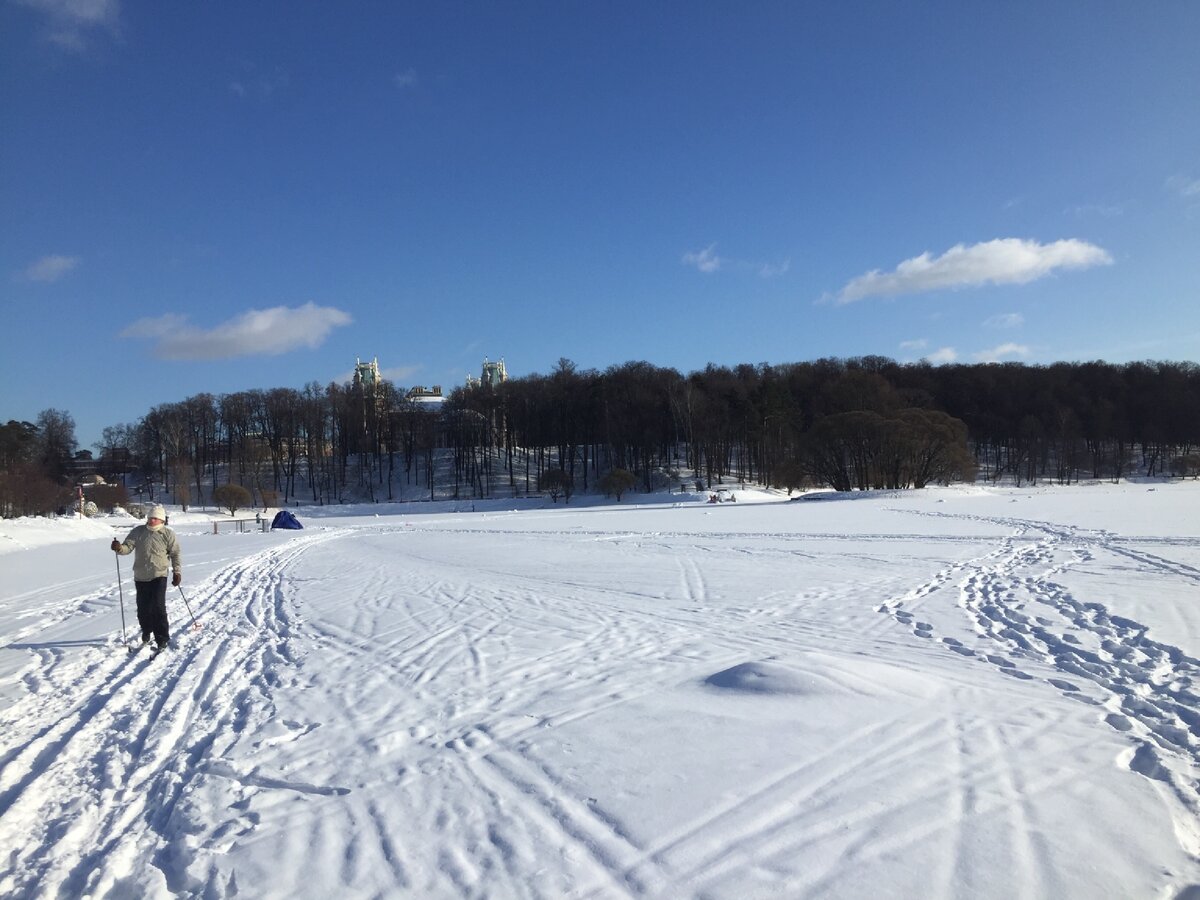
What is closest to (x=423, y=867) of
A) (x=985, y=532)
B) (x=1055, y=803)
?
(x=1055, y=803)

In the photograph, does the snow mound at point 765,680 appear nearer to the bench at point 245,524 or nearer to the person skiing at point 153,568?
the person skiing at point 153,568

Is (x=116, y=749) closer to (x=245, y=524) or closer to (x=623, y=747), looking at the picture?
(x=623, y=747)

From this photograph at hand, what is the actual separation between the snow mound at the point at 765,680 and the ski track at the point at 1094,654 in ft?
5.95

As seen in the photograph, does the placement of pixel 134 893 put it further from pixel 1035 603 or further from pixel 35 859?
pixel 1035 603

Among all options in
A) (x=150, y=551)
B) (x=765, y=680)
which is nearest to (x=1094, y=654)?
(x=765, y=680)

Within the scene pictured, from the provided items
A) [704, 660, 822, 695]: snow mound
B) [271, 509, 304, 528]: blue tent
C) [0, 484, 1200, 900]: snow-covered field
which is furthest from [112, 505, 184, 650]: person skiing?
[271, 509, 304, 528]: blue tent

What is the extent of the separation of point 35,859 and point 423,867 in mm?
1869

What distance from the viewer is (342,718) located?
17.8 ft

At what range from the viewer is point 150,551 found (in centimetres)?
820

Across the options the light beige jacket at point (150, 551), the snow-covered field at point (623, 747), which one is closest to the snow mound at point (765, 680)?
the snow-covered field at point (623, 747)

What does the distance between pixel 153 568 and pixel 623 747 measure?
607cm

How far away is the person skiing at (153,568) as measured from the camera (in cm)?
792

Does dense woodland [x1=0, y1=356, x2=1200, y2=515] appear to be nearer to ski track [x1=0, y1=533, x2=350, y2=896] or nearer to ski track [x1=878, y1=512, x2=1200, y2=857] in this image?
ski track [x1=878, y1=512, x2=1200, y2=857]

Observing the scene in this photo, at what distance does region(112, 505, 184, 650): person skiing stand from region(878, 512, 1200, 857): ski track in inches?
306
